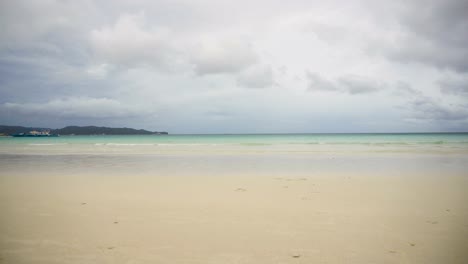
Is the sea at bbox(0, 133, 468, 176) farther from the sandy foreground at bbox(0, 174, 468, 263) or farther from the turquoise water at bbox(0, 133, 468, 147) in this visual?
the turquoise water at bbox(0, 133, 468, 147)

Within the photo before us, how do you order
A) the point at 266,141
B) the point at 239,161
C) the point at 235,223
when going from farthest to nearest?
the point at 266,141 < the point at 239,161 < the point at 235,223

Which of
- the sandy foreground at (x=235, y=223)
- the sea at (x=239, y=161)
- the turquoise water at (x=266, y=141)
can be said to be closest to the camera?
→ the sandy foreground at (x=235, y=223)

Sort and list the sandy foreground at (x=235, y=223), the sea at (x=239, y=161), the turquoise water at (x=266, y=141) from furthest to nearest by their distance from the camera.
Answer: the turquoise water at (x=266, y=141) → the sea at (x=239, y=161) → the sandy foreground at (x=235, y=223)

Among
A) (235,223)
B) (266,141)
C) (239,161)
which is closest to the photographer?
(235,223)

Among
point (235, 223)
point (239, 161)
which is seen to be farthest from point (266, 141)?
point (235, 223)

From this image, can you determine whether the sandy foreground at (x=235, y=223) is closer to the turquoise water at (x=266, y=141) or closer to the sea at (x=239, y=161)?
the sea at (x=239, y=161)

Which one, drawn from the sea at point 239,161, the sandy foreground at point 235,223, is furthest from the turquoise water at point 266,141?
the sandy foreground at point 235,223

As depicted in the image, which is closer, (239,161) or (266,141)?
(239,161)

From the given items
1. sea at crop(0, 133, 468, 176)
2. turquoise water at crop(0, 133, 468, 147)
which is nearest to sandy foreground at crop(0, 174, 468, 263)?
sea at crop(0, 133, 468, 176)

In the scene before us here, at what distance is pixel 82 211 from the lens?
19.3 feet

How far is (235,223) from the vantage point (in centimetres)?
506

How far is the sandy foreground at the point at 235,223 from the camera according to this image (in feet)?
12.5

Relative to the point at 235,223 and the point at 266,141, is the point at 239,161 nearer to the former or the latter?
the point at 235,223

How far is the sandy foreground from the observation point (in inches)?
150
